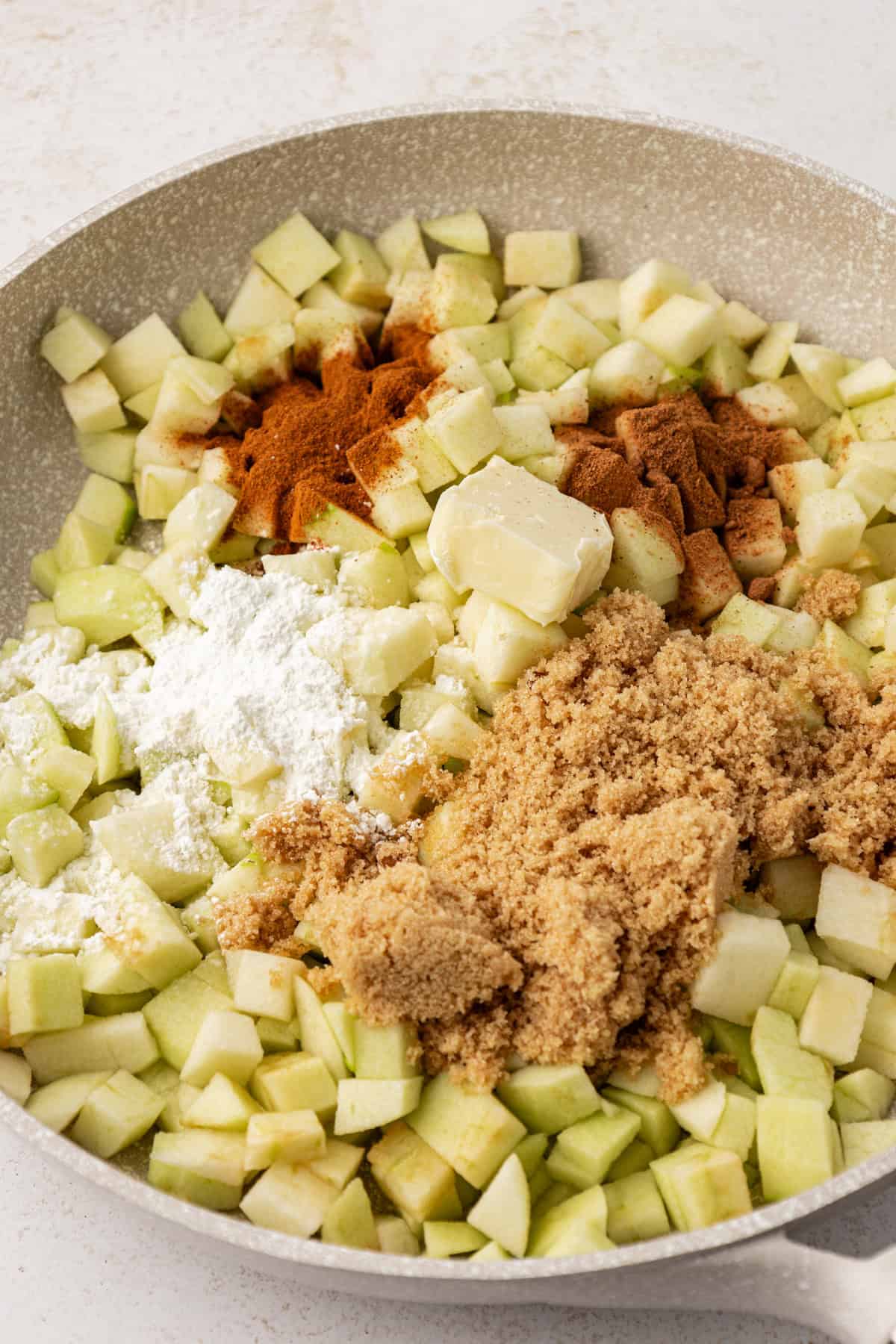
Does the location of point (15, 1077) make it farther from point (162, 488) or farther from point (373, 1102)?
point (162, 488)

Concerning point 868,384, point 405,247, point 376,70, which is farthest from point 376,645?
point 376,70

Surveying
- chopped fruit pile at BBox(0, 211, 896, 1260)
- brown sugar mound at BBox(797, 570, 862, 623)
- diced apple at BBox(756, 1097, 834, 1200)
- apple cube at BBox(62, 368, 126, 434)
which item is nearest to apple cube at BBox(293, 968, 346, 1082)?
chopped fruit pile at BBox(0, 211, 896, 1260)

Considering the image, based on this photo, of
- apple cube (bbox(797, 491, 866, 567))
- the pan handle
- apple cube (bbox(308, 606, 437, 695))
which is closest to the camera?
the pan handle

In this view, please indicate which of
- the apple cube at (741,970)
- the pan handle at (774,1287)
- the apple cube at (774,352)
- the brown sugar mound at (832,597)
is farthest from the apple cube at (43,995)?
the apple cube at (774,352)

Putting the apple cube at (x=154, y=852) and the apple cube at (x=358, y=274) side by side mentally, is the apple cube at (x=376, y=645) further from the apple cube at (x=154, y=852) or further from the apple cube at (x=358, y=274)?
the apple cube at (x=358, y=274)

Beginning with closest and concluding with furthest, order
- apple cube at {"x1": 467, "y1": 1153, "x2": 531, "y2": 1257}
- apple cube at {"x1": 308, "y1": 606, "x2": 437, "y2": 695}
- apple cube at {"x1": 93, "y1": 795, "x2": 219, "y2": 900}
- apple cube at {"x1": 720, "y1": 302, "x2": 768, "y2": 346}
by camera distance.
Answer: apple cube at {"x1": 467, "y1": 1153, "x2": 531, "y2": 1257} < apple cube at {"x1": 93, "y1": 795, "x2": 219, "y2": 900} < apple cube at {"x1": 308, "y1": 606, "x2": 437, "y2": 695} < apple cube at {"x1": 720, "y1": 302, "x2": 768, "y2": 346}

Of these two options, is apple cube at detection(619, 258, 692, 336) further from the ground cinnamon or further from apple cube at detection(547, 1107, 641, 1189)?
apple cube at detection(547, 1107, 641, 1189)

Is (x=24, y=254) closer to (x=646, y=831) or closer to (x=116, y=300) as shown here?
(x=116, y=300)
